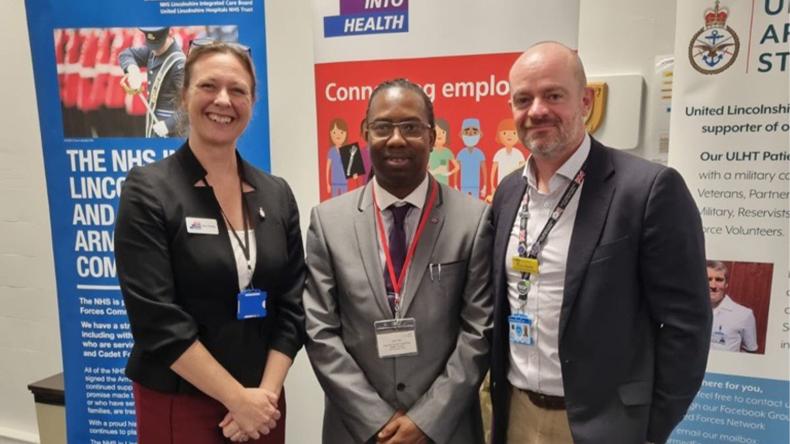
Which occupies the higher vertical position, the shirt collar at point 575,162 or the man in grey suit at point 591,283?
the shirt collar at point 575,162

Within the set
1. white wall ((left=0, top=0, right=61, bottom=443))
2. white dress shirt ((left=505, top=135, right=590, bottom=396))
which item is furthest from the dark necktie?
white wall ((left=0, top=0, right=61, bottom=443))

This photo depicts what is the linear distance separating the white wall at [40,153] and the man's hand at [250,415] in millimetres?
1460

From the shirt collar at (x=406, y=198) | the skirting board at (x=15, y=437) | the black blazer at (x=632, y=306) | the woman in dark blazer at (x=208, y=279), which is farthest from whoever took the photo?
the skirting board at (x=15, y=437)

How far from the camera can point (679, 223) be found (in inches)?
56.8

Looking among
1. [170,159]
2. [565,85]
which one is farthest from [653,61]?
[170,159]

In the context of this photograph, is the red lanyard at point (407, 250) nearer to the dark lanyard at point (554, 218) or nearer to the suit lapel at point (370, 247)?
the suit lapel at point (370, 247)

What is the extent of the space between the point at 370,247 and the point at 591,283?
2.27 ft

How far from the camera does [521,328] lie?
63.8 inches

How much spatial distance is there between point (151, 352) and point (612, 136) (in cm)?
225

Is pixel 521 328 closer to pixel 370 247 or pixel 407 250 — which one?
pixel 407 250

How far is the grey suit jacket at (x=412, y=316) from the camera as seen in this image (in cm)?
167

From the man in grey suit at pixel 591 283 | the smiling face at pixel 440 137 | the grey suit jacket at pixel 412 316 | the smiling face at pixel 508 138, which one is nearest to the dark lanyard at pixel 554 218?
the man in grey suit at pixel 591 283

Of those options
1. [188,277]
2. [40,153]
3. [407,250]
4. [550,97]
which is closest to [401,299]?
[407,250]

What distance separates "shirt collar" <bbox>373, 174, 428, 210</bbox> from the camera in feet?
5.82
